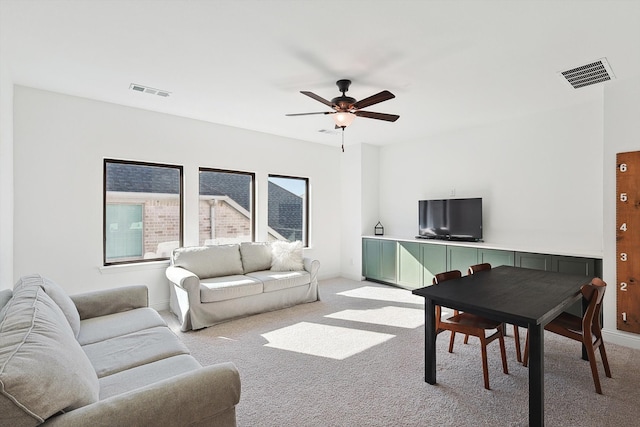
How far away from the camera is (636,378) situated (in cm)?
258

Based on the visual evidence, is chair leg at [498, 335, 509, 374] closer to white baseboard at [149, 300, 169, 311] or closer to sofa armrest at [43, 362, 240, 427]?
sofa armrest at [43, 362, 240, 427]

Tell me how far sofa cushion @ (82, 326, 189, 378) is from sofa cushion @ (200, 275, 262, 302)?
1.39 meters

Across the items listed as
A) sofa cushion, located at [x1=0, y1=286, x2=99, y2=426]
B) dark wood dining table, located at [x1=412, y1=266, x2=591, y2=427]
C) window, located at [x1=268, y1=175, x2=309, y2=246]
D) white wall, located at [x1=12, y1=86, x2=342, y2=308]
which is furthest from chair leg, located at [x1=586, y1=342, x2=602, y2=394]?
white wall, located at [x1=12, y1=86, x2=342, y2=308]

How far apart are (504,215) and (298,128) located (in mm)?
3485

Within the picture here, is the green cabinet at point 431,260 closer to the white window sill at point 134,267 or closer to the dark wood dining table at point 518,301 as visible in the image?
the dark wood dining table at point 518,301

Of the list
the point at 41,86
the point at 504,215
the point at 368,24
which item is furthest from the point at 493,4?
the point at 41,86

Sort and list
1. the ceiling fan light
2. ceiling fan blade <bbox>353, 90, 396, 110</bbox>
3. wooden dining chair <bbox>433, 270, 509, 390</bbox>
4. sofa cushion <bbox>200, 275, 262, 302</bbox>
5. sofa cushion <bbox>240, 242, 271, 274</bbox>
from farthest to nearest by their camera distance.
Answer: sofa cushion <bbox>240, 242, 271, 274</bbox> < sofa cushion <bbox>200, 275, 262, 302</bbox> < the ceiling fan light < ceiling fan blade <bbox>353, 90, 396, 110</bbox> < wooden dining chair <bbox>433, 270, 509, 390</bbox>

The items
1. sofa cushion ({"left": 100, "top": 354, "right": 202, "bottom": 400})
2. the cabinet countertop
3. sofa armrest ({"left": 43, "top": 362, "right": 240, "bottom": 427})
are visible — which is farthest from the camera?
the cabinet countertop

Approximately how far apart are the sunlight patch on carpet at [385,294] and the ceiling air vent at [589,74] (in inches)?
128

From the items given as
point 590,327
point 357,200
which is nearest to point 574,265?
point 590,327

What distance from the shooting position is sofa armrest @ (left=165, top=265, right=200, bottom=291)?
367cm

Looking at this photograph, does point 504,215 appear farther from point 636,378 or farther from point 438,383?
A: point 438,383

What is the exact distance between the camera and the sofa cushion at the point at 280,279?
4328 millimetres

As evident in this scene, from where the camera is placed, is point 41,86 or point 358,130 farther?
point 358,130
